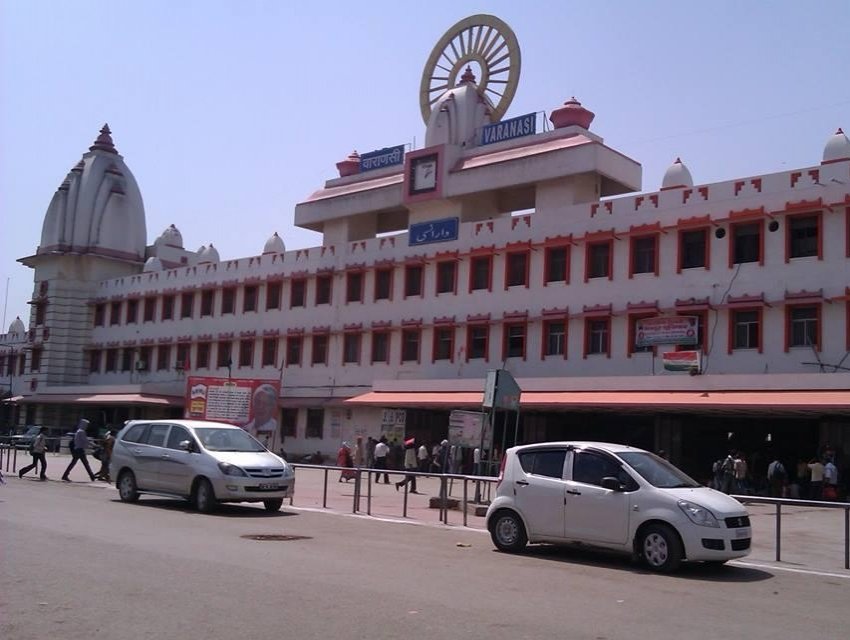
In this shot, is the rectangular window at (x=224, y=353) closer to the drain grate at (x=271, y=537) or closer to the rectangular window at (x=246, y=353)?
the rectangular window at (x=246, y=353)

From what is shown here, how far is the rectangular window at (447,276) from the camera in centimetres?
4122

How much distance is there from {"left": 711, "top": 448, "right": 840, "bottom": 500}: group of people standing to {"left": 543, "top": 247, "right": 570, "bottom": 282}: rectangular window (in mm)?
10332

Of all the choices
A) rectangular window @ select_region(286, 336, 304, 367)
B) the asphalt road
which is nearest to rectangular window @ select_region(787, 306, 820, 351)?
the asphalt road

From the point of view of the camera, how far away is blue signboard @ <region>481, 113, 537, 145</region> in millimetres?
41156

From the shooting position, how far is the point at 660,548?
1192cm

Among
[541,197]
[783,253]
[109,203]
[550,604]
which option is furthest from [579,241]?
[109,203]

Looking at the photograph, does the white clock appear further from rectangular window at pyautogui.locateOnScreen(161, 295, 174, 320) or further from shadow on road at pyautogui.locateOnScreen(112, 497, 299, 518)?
shadow on road at pyautogui.locateOnScreen(112, 497, 299, 518)

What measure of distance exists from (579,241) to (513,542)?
2435cm

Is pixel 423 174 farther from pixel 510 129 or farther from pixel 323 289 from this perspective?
pixel 323 289

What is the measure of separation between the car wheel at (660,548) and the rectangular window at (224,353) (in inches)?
1654

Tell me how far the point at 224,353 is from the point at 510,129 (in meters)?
21.3

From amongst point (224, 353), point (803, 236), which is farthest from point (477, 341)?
point (224, 353)

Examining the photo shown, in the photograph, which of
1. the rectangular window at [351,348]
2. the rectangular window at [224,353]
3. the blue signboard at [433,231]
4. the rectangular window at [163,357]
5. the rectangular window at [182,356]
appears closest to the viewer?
the blue signboard at [433,231]

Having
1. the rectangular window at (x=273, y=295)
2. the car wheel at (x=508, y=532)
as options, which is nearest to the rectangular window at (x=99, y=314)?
the rectangular window at (x=273, y=295)
